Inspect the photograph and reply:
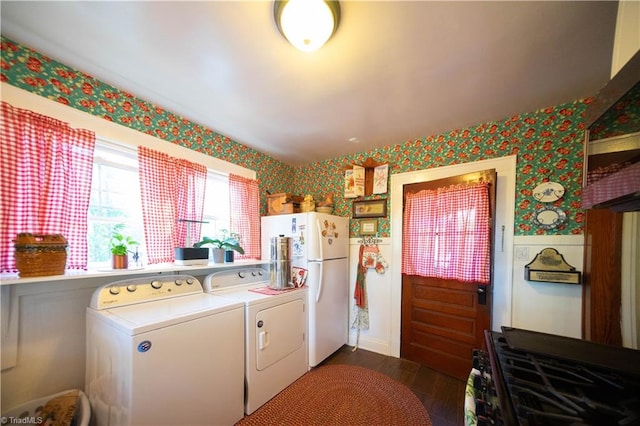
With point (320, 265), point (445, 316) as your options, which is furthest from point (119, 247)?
point (445, 316)

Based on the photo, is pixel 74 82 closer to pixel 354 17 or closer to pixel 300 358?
pixel 354 17

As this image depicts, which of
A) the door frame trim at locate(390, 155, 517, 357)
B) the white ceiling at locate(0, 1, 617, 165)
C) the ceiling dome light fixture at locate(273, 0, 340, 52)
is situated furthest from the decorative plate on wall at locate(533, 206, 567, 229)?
the ceiling dome light fixture at locate(273, 0, 340, 52)

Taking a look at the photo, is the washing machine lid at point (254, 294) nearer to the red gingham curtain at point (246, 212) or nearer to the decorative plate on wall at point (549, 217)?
the red gingham curtain at point (246, 212)

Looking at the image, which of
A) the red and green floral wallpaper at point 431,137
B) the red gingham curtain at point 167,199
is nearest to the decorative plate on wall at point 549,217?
the red and green floral wallpaper at point 431,137

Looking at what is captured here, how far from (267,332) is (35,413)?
53.8 inches

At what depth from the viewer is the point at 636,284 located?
130 cm

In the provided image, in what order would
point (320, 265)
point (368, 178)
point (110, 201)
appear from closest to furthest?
point (110, 201) < point (320, 265) < point (368, 178)

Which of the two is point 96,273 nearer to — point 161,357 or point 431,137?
point 161,357

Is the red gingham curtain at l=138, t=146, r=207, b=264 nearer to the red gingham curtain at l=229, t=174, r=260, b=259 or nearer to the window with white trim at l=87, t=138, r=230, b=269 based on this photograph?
the window with white trim at l=87, t=138, r=230, b=269

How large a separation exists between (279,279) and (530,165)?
8.55 feet

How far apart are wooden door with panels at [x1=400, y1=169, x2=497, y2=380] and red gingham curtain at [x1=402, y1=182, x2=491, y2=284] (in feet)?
0.25

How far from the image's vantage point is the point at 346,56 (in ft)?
4.62

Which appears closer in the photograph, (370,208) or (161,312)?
(161,312)

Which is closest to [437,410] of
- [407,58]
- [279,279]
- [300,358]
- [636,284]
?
[300,358]
